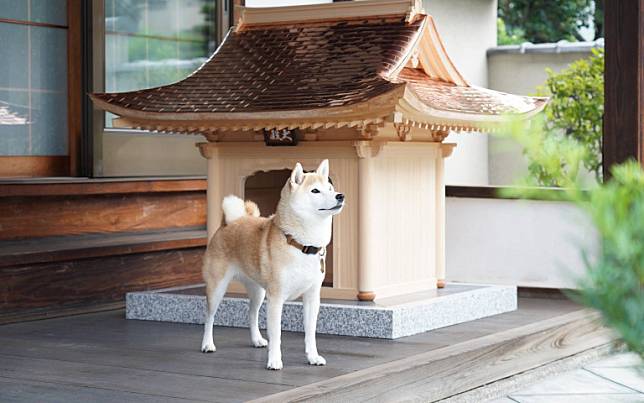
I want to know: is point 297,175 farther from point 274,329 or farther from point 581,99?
point 581,99

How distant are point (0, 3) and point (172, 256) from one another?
5.89ft

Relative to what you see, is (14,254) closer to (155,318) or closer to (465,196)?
(155,318)

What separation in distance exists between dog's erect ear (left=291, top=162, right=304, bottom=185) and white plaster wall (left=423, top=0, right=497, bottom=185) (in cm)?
522

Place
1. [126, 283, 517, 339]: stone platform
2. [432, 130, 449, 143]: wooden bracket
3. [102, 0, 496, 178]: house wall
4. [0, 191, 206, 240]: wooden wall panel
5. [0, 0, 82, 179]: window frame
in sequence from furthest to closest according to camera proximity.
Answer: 1. [102, 0, 496, 178]: house wall
2. [0, 0, 82, 179]: window frame
3. [432, 130, 449, 143]: wooden bracket
4. [0, 191, 206, 240]: wooden wall panel
5. [126, 283, 517, 339]: stone platform

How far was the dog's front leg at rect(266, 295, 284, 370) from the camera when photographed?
3.82 meters

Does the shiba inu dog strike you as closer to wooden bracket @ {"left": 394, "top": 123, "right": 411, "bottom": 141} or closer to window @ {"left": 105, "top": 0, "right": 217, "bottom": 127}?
wooden bracket @ {"left": 394, "top": 123, "right": 411, "bottom": 141}

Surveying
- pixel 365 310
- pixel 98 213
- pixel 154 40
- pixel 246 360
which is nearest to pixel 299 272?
pixel 246 360

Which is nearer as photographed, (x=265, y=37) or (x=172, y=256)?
(x=265, y=37)

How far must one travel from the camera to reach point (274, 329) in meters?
3.83

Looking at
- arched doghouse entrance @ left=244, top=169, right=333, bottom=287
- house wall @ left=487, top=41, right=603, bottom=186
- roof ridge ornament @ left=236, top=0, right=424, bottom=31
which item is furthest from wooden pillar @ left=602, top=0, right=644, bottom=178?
house wall @ left=487, top=41, right=603, bottom=186

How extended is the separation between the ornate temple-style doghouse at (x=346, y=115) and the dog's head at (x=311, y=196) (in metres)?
0.76

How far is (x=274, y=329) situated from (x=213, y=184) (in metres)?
1.70

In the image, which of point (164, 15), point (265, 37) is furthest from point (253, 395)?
point (164, 15)

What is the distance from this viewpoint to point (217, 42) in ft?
22.1
